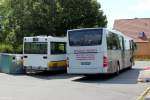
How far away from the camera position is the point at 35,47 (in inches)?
1064

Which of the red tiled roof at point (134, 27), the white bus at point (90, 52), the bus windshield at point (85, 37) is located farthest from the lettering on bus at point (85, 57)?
the red tiled roof at point (134, 27)

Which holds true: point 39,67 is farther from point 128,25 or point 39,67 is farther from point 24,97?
point 128,25

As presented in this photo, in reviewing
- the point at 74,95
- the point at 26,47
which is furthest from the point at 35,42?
the point at 74,95

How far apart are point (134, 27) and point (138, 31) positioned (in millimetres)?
1803

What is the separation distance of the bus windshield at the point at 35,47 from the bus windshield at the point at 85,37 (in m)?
3.41

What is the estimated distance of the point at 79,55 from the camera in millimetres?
23188

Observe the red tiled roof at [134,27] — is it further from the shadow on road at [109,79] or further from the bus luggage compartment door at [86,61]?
the bus luggage compartment door at [86,61]

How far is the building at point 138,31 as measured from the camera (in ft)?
203

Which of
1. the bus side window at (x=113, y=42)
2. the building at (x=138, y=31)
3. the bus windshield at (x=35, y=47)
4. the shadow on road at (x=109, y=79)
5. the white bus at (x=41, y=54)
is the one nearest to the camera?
the shadow on road at (x=109, y=79)

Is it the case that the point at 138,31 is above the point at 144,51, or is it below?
above

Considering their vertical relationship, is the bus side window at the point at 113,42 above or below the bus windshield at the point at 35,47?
above

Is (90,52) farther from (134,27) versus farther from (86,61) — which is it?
(134,27)

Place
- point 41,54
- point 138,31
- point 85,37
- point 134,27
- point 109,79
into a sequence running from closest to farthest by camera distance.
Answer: point 85,37, point 109,79, point 41,54, point 138,31, point 134,27

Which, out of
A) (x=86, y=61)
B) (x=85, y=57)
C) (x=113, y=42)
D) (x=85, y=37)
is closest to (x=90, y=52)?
(x=85, y=57)
